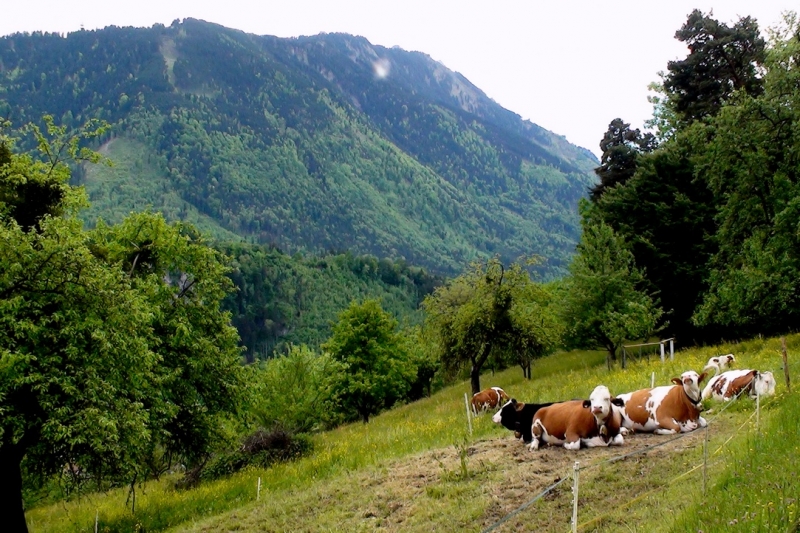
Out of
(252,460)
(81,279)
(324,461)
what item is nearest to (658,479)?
(324,461)

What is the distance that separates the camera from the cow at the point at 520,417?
1398cm

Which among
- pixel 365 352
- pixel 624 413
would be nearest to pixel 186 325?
pixel 624 413

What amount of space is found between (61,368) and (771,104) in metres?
26.5

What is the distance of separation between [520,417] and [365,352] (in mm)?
32630

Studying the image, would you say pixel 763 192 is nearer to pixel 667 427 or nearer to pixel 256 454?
pixel 667 427

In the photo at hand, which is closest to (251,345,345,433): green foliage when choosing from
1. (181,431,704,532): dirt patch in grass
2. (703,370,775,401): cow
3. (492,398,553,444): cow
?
(181,431,704,532): dirt patch in grass

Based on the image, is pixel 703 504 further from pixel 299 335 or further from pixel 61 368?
pixel 299 335

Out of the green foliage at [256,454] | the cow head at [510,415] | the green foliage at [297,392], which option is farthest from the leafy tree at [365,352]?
the cow head at [510,415]

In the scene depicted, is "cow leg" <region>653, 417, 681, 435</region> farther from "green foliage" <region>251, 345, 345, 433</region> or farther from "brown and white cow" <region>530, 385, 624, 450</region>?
"green foliage" <region>251, 345, 345, 433</region>

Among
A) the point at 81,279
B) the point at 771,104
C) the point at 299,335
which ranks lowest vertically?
the point at 299,335

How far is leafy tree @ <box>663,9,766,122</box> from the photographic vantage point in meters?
40.2

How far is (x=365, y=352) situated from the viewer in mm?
46500

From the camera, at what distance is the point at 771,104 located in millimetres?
23656

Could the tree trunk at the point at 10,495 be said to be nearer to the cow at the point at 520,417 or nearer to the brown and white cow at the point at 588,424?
the cow at the point at 520,417
